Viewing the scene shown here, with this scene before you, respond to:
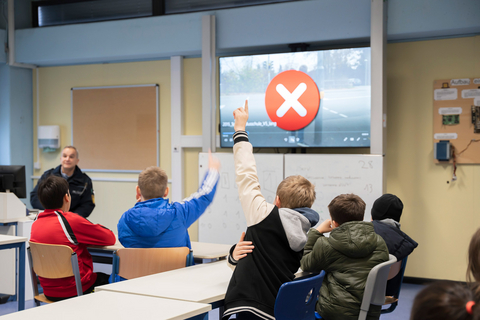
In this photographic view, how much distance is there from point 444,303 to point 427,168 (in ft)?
13.4

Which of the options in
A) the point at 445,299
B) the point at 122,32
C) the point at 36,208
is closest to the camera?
the point at 445,299

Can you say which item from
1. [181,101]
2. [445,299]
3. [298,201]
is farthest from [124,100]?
[445,299]

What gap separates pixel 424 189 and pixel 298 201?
2949mm

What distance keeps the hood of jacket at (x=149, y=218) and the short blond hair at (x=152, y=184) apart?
0.10 m

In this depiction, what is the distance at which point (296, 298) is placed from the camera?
189cm

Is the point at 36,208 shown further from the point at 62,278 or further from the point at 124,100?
the point at 62,278

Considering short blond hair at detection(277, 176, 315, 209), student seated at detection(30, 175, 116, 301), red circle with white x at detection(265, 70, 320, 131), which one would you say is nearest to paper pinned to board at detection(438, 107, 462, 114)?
red circle with white x at detection(265, 70, 320, 131)

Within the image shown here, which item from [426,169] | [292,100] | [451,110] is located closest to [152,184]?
[292,100]

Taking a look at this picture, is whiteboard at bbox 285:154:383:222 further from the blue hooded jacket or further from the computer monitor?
the computer monitor

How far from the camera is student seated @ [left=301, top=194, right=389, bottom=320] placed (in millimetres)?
2182

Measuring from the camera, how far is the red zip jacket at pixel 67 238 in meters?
2.78

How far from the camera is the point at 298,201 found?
6.77 ft

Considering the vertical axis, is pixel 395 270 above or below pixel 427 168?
below

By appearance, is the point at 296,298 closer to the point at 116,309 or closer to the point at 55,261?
the point at 116,309
